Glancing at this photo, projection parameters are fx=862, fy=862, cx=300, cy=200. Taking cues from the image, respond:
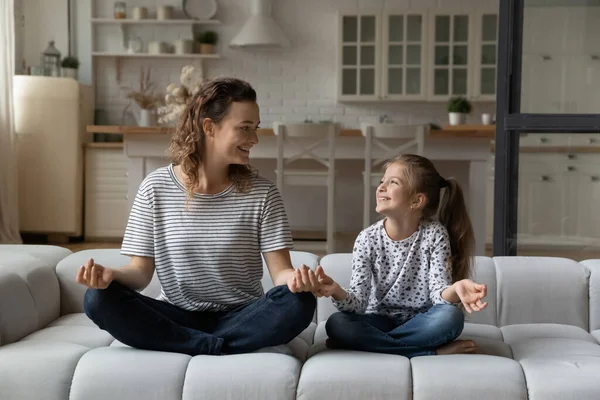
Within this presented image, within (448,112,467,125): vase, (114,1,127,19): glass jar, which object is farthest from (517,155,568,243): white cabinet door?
(114,1,127,19): glass jar

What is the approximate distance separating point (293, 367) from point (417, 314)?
45 cm

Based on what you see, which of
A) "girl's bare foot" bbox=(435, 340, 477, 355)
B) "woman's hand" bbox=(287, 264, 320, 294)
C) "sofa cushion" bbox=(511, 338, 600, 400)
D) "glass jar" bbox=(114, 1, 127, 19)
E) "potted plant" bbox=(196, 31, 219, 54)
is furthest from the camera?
"potted plant" bbox=(196, 31, 219, 54)

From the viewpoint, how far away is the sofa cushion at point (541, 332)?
2.46 m

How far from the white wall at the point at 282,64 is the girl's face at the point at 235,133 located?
542 centimetres

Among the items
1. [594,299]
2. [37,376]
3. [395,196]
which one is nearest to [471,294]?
[395,196]

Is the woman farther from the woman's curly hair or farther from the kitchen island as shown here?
the kitchen island

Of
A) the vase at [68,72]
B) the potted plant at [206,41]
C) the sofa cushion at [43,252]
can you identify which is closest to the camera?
the sofa cushion at [43,252]

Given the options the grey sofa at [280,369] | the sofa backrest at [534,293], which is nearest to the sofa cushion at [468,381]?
the grey sofa at [280,369]

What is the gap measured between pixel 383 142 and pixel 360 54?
1.98m

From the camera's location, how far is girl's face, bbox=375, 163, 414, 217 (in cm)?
237

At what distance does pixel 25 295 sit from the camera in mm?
2477

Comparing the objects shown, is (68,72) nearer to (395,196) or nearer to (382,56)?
(382,56)

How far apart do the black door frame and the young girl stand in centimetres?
127

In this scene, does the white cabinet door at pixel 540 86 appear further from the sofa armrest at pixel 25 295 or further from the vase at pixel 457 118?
the vase at pixel 457 118
